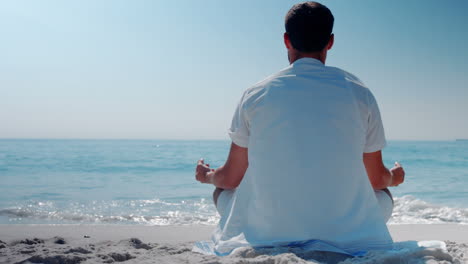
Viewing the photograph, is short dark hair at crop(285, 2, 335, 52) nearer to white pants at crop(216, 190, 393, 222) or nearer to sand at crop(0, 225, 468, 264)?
white pants at crop(216, 190, 393, 222)

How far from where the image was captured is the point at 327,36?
1968 millimetres

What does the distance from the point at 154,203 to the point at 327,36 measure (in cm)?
698

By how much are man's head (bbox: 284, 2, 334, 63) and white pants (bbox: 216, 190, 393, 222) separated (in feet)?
2.72

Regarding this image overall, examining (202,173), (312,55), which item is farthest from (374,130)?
(202,173)

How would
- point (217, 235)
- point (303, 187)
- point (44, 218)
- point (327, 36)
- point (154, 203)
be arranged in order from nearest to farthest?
1. point (303, 187)
2. point (327, 36)
3. point (217, 235)
4. point (44, 218)
5. point (154, 203)

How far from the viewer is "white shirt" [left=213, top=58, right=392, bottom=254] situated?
1.82 meters

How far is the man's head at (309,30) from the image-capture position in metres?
Answer: 1.88

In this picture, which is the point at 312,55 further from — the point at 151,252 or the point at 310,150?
the point at 151,252

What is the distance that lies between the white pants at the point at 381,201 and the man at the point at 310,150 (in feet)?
0.81

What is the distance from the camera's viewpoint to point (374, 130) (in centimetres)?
196

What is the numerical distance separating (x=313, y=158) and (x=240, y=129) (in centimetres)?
41

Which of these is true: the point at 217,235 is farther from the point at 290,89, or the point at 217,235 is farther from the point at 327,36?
the point at 327,36

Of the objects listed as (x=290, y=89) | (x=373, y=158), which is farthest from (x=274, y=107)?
(x=373, y=158)

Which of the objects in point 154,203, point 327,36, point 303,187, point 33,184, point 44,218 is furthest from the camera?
point 33,184
